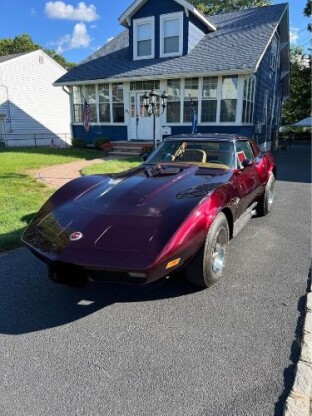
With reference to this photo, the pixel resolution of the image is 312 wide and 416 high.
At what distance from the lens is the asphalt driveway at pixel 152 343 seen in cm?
199

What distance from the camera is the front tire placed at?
3.01m

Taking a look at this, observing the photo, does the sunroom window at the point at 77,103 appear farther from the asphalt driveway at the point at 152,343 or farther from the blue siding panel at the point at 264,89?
the asphalt driveway at the point at 152,343

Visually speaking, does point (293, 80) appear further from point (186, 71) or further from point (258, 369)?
point (258, 369)

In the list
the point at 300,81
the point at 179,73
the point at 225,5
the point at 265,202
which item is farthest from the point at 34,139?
the point at 300,81

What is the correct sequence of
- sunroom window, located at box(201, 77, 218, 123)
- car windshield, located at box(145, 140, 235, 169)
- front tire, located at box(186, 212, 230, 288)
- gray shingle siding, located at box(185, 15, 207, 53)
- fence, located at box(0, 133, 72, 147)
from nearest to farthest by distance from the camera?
front tire, located at box(186, 212, 230, 288) → car windshield, located at box(145, 140, 235, 169) → sunroom window, located at box(201, 77, 218, 123) → gray shingle siding, located at box(185, 15, 207, 53) → fence, located at box(0, 133, 72, 147)

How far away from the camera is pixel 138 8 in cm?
1548

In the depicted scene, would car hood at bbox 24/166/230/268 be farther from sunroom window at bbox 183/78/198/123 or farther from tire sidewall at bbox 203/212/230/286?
sunroom window at bbox 183/78/198/123

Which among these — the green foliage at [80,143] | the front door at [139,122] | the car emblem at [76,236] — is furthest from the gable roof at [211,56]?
the car emblem at [76,236]

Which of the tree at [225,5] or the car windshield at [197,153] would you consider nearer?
the car windshield at [197,153]

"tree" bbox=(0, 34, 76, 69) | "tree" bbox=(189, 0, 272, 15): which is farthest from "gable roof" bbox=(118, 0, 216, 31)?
"tree" bbox=(0, 34, 76, 69)

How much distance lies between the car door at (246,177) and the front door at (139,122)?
11.2m

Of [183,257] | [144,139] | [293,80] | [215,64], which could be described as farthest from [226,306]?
[293,80]

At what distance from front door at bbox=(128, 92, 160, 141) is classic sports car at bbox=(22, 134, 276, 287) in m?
12.1

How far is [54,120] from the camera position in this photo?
28391 mm
